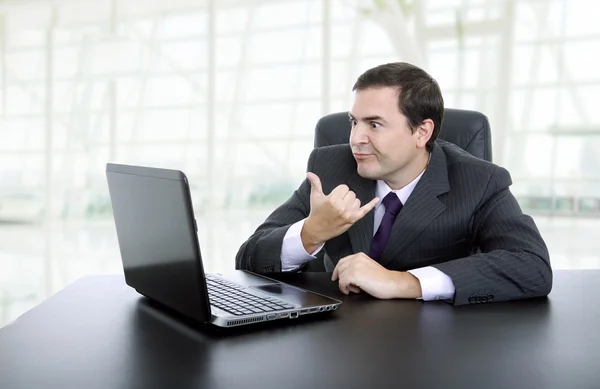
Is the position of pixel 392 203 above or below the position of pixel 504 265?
above

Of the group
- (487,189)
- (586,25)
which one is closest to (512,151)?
(586,25)

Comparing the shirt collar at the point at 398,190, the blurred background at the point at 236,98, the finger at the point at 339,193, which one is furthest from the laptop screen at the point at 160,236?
the blurred background at the point at 236,98

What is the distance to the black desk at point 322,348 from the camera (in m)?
0.94

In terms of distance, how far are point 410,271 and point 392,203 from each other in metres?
0.54

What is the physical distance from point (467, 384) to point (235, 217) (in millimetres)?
5579

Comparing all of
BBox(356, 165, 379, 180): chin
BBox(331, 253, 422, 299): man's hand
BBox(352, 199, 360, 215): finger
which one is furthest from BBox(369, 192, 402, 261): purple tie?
BBox(331, 253, 422, 299): man's hand

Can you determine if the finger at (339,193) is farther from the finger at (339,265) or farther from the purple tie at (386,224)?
the purple tie at (386,224)

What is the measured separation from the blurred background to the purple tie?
3503 mm

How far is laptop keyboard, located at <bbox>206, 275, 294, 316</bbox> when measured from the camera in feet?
4.00

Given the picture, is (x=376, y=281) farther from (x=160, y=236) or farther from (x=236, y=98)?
(x=236, y=98)

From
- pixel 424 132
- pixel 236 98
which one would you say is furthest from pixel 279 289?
pixel 236 98

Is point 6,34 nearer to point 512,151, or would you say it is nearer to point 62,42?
point 62,42

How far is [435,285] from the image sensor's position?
1474 millimetres

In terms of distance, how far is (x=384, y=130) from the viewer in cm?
201
